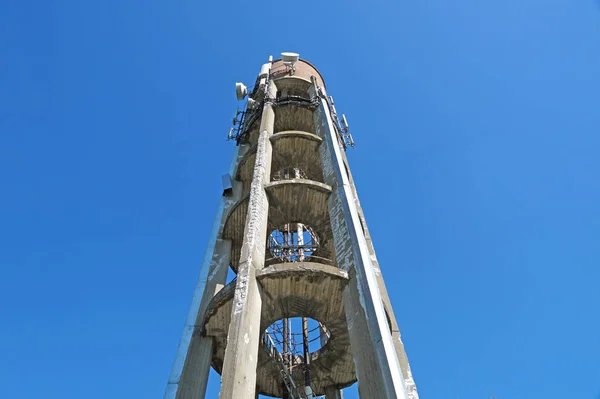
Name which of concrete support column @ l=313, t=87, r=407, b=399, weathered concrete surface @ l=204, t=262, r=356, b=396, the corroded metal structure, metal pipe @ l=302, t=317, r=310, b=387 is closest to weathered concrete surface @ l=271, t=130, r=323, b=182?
the corroded metal structure

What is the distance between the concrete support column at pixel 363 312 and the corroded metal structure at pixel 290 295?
3cm

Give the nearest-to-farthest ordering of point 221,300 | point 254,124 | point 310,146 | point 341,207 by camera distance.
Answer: point 221,300
point 341,207
point 310,146
point 254,124

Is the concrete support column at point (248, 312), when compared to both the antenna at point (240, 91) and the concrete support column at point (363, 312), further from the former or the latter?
the antenna at point (240, 91)

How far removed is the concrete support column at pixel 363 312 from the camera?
28.3ft

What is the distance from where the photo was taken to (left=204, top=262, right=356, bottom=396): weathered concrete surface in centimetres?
1070

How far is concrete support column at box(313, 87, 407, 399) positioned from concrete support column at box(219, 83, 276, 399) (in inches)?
85.4

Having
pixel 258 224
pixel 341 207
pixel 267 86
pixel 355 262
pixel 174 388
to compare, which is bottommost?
pixel 174 388

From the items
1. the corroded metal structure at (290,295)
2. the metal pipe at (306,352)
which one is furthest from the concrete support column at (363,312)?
the metal pipe at (306,352)

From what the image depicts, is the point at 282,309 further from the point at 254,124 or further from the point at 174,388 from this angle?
the point at 254,124

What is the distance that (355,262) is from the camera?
11.1 metres

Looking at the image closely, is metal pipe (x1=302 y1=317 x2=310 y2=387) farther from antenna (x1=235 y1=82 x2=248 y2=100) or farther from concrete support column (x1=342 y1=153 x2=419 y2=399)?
antenna (x1=235 y1=82 x2=248 y2=100)

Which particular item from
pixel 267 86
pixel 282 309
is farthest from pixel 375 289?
pixel 267 86

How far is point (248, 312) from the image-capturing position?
9.66m

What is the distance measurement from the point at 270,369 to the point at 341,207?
17.5 ft
